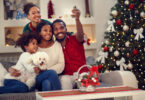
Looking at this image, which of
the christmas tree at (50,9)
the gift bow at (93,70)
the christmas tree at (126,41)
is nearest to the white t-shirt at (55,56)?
the gift bow at (93,70)

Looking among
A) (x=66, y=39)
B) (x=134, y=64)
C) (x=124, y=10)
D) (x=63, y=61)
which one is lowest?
(x=134, y=64)

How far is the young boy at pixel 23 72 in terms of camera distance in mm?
2775

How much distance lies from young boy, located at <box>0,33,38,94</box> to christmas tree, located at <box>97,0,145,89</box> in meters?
2.60

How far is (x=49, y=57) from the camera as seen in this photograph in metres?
3.15

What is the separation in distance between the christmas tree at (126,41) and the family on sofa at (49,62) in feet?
7.30

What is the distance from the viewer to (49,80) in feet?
9.19

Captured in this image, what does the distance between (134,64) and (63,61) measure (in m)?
2.52

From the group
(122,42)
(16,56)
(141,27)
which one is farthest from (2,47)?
(141,27)

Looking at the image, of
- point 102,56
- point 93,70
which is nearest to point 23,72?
point 93,70

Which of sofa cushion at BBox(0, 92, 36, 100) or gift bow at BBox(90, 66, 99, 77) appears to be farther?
sofa cushion at BBox(0, 92, 36, 100)

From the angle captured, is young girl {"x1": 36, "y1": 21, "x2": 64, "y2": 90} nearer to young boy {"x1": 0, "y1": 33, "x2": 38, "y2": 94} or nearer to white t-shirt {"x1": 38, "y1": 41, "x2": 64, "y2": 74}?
white t-shirt {"x1": 38, "y1": 41, "x2": 64, "y2": 74}

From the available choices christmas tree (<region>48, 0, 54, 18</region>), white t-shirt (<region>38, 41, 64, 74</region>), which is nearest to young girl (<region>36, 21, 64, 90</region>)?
white t-shirt (<region>38, 41, 64, 74</region>)

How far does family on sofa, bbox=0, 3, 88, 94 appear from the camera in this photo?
9.24ft

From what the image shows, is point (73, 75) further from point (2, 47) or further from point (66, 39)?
point (2, 47)
